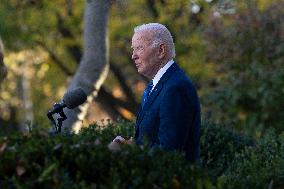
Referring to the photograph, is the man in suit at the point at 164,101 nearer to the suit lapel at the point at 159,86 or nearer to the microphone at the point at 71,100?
the suit lapel at the point at 159,86

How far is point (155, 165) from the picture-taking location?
15.4 ft

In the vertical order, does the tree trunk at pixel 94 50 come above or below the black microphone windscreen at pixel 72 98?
above

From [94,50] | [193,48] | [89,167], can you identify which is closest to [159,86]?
[89,167]

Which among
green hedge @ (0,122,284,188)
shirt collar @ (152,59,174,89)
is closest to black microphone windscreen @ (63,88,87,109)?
shirt collar @ (152,59,174,89)

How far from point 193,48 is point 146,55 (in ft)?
53.1

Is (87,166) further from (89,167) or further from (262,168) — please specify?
(262,168)

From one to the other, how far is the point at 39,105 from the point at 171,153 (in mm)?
32020

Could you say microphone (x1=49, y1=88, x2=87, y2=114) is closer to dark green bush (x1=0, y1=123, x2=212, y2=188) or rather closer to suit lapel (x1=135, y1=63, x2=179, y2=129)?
suit lapel (x1=135, y1=63, x2=179, y2=129)

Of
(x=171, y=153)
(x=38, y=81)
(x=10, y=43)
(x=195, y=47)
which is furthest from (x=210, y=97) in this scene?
(x=38, y=81)

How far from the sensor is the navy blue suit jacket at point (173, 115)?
5.61 meters

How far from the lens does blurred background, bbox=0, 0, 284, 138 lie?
49.8ft

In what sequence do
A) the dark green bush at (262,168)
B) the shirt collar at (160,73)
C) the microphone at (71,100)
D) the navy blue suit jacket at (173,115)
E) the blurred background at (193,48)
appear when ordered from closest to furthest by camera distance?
1. the dark green bush at (262,168)
2. the navy blue suit jacket at (173,115)
3. the microphone at (71,100)
4. the shirt collar at (160,73)
5. the blurred background at (193,48)

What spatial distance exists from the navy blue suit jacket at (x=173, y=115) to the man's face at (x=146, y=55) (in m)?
0.14

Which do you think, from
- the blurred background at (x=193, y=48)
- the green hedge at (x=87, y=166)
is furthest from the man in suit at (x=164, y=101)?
the blurred background at (x=193, y=48)
